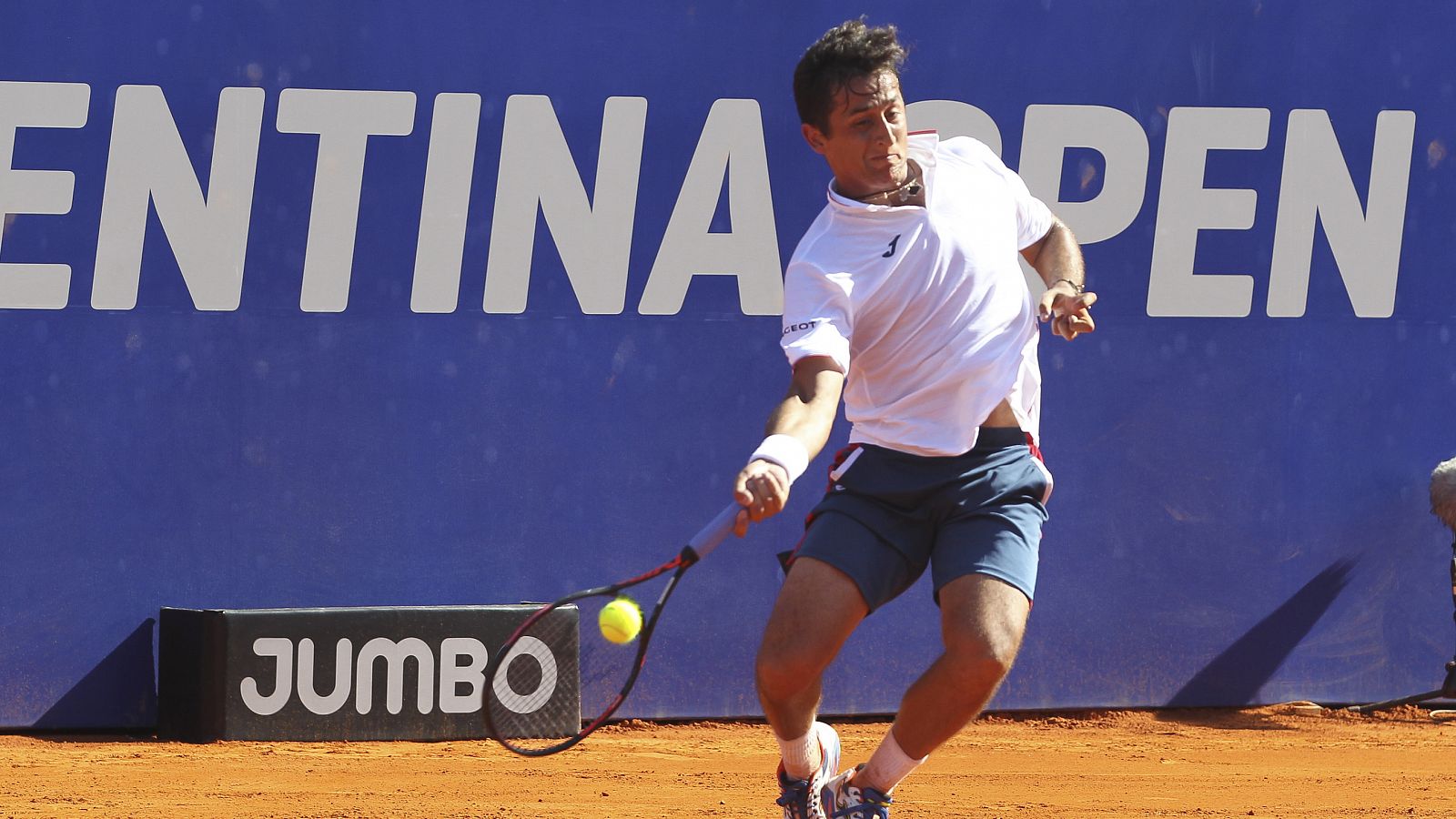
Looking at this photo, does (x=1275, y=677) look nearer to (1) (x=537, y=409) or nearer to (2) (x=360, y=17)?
(1) (x=537, y=409)

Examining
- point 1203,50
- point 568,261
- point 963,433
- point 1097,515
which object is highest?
point 1203,50

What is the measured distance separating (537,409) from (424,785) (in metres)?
1.33

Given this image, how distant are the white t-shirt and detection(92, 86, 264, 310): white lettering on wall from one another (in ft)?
8.20

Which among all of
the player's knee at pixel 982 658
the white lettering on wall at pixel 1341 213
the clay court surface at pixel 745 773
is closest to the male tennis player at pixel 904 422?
the player's knee at pixel 982 658

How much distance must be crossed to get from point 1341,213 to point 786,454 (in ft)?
12.0

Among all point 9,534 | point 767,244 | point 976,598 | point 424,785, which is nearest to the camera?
point 976,598

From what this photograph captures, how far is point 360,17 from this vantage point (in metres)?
5.32

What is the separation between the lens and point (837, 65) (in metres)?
3.33

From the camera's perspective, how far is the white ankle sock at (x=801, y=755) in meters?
3.51

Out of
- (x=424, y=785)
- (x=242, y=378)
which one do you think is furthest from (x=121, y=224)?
(x=424, y=785)

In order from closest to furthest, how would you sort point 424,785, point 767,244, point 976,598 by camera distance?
point 976,598 < point 424,785 < point 767,244

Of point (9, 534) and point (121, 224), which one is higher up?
point (121, 224)

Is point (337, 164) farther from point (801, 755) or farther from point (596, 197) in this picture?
point (801, 755)

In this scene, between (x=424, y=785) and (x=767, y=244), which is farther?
(x=767, y=244)
